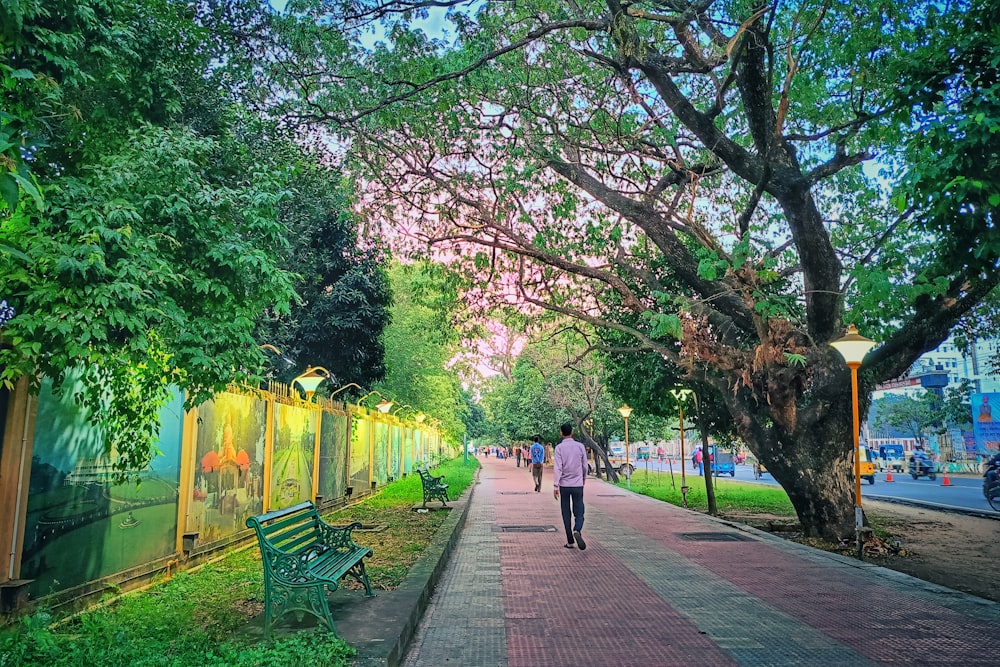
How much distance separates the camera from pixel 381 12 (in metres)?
9.11

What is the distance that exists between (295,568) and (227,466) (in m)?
4.35

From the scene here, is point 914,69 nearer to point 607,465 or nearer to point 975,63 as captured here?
point 975,63

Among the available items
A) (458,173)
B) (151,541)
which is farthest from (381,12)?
(151,541)

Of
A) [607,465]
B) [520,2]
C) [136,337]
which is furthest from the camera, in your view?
[607,465]

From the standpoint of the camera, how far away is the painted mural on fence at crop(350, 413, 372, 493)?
17375mm

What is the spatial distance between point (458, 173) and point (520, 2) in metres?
3.52

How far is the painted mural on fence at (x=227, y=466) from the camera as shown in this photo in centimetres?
788

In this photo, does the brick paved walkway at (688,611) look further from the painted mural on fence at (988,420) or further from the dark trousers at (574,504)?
the painted mural on fence at (988,420)

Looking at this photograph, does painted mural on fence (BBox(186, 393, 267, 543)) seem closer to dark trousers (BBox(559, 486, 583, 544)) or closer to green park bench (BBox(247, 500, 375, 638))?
green park bench (BBox(247, 500, 375, 638))

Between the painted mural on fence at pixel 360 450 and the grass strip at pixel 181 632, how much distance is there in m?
9.29

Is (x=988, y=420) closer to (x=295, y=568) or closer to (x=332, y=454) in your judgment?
(x=332, y=454)

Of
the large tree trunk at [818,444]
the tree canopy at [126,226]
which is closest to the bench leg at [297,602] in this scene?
the tree canopy at [126,226]

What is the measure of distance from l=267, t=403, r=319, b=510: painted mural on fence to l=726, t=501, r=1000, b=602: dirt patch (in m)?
8.55

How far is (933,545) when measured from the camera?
37.1ft
